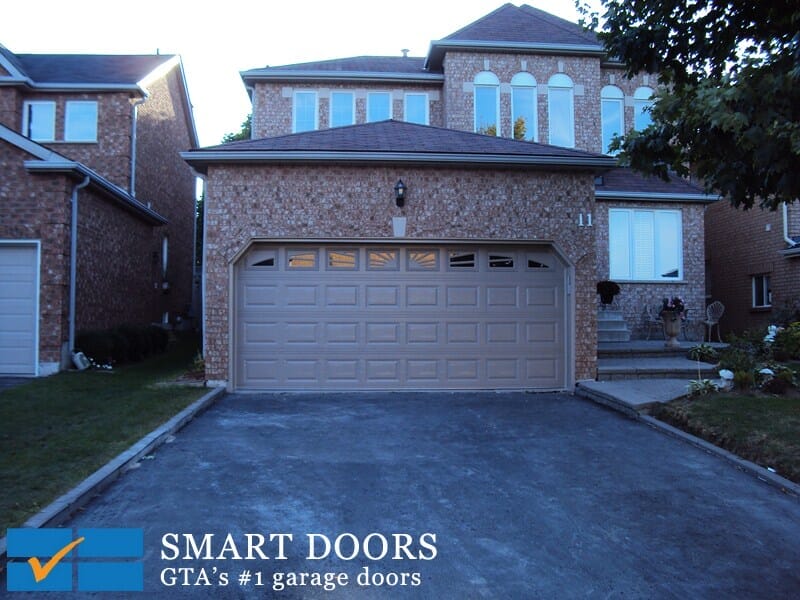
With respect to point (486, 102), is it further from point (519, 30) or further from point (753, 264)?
point (753, 264)

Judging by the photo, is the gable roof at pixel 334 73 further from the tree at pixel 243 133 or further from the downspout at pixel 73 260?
the tree at pixel 243 133

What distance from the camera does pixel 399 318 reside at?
10.2 meters

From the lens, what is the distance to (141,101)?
16906 mm

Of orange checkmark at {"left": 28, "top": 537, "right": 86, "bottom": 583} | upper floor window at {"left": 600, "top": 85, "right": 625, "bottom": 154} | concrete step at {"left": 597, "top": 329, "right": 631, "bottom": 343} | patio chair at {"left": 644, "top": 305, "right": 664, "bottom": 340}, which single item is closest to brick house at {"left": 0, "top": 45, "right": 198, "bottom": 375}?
orange checkmark at {"left": 28, "top": 537, "right": 86, "bottom": 583}

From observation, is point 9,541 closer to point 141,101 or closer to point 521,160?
point 521,160

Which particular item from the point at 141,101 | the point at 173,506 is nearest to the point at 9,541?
the point at 173,506

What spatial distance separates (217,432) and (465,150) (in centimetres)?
598

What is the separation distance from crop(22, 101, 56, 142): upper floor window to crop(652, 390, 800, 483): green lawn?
54.4ft

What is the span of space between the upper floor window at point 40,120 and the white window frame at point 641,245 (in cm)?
1488

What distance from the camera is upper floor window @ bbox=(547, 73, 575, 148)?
56.9 ft

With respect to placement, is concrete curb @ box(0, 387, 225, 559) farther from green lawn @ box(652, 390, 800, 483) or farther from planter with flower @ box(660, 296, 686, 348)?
planter with flower @ box(660, 296, 686, 348)

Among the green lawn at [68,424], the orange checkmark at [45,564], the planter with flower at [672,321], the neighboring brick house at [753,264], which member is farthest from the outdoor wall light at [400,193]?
the neighboring brick house at [753,264]

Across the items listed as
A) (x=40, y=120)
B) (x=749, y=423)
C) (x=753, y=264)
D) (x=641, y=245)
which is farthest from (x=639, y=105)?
(x=40, y=120)

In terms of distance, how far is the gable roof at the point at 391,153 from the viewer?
9844mm
